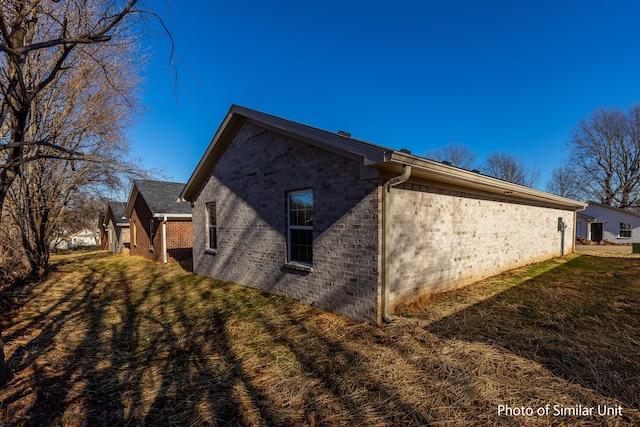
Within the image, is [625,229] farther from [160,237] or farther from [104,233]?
[104,233]

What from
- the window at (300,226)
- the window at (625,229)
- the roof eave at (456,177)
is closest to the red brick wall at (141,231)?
the window at (300,226)

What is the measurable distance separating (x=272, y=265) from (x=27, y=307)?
5.69 metres

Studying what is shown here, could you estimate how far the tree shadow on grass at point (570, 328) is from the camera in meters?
3.42

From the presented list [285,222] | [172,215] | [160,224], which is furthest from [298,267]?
[160,224]

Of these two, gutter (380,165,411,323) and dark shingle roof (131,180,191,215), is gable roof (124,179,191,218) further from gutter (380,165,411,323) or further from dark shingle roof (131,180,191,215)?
gutter (380,165,411,323)

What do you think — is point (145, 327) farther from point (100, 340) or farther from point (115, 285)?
point (115, 285)

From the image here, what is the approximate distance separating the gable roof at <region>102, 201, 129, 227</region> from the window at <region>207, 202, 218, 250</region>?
13944 millimetres

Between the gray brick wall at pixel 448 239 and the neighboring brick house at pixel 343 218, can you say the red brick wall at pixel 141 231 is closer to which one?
the neighboring brick house at pixel 343 218

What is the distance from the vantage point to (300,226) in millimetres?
6719

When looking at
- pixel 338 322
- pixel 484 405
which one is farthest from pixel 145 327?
pixel 484 405

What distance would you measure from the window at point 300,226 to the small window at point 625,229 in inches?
1236

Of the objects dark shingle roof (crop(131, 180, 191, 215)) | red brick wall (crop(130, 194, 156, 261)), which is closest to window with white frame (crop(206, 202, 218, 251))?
dark shingle roof (crop(131, 180, 191, 215))

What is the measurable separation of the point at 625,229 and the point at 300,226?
31.5 metres

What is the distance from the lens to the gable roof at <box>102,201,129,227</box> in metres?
22.3
